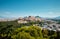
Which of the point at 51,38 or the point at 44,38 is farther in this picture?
the point at 51,38

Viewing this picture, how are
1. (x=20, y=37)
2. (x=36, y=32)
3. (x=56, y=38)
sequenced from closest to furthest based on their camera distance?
(x=20, y=37) < (x=36, y=32) < (x=56, y=38)

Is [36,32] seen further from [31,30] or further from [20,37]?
[20,37]

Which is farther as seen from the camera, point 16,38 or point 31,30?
point 31,30

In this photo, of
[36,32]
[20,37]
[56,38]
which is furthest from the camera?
[56,38]

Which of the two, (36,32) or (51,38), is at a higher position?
(36,32)

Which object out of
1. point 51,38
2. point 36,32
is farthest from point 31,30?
point 51,38

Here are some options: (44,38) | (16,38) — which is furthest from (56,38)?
(16,38)

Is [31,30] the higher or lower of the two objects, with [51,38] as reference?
higher

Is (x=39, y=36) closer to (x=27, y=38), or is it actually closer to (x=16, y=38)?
(x=27, y=38)
